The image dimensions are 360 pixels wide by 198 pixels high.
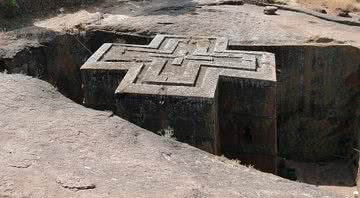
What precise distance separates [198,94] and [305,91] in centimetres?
327

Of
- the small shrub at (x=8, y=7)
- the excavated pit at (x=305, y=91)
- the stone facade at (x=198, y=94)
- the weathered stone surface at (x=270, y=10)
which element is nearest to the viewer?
the stone facade at (x=198, y=94)

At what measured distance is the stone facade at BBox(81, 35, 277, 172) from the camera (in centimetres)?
562

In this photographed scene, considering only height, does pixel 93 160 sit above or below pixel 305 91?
above

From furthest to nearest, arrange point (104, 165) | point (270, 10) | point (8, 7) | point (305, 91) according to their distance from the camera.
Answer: point (270, 10)
point (8, 7)
point (305, 91)
point (104, 165)

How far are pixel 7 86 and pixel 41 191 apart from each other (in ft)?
8.20

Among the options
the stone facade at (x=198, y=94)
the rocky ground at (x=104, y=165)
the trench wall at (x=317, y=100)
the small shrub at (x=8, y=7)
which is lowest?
the trench wall at (x=317, y=100)

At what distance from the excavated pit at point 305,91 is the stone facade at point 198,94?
1510 millimetres

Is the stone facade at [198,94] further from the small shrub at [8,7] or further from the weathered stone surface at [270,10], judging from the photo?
the small shrub at [8,7]

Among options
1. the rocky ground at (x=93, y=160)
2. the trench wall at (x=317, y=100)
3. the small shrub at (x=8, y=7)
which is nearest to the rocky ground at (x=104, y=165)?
the rocky ground at (x=93, y=160)

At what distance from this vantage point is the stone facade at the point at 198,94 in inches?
221

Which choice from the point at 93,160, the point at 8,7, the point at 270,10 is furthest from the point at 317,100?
the point at 8,7

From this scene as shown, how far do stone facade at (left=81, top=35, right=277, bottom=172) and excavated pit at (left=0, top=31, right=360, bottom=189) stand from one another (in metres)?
1.51

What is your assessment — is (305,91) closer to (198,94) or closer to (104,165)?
(198,94)

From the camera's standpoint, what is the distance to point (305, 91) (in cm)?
811
